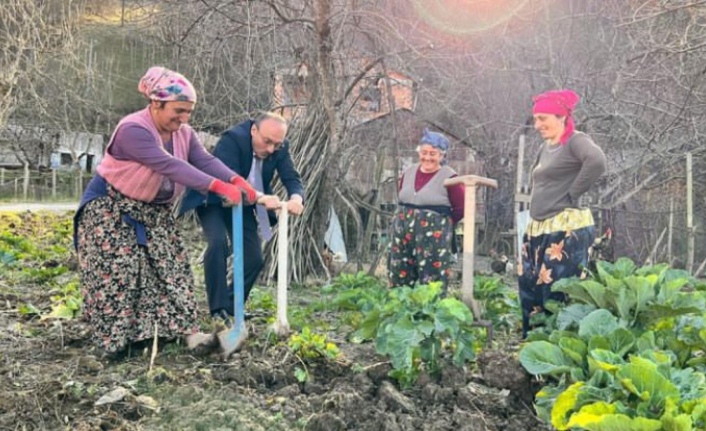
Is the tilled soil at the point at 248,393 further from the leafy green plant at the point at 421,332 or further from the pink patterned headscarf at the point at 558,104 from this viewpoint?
the pink patterned headscarf at the point at 558,104

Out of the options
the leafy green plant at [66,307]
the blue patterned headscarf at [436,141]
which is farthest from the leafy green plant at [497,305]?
the leafy green plant at [66,307]

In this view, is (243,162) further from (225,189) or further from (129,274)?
(129,274)

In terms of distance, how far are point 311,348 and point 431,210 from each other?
150cm

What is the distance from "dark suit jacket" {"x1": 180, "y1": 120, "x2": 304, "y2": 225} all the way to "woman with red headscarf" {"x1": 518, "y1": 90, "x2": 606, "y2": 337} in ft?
4.45

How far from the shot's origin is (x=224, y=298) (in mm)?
3713

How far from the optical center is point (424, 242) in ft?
13.5

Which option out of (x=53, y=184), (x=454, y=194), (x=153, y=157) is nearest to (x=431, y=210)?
(x=454, y=194)

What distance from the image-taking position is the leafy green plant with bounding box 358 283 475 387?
266 centimetres

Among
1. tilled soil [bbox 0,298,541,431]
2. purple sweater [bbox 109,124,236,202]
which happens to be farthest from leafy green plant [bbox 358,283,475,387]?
purple sweater [bbox 109,124,236,202]

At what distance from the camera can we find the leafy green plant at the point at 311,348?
2898 millimetres

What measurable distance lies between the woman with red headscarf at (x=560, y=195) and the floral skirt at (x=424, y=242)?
0.63 meters

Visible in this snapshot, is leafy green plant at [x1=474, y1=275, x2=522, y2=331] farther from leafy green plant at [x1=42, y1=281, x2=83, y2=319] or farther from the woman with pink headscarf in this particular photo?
leafy green plant at [x1=42, y1=281, x2=83, y2=319]

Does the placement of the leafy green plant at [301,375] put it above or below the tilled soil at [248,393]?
above

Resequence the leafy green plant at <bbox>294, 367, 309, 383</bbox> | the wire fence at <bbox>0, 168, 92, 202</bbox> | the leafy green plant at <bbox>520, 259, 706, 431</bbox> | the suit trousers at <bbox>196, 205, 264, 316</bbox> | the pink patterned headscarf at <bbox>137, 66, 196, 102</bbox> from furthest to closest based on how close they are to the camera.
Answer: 1. the wire fence at <bbox>0, 168, 92, 202</bbox>
2. the suit trousers at <bbox>196, 205, 264, 316</bbox>
3. the pink patterned headscarf at <bbox>137, 66, 196, 102</bbox>
4. the leafy green plant at <bbox>294, 367, 309, 383</bbox>
5. the leafy green plant at <bbox>520, 259, 706, 431</bbox>
